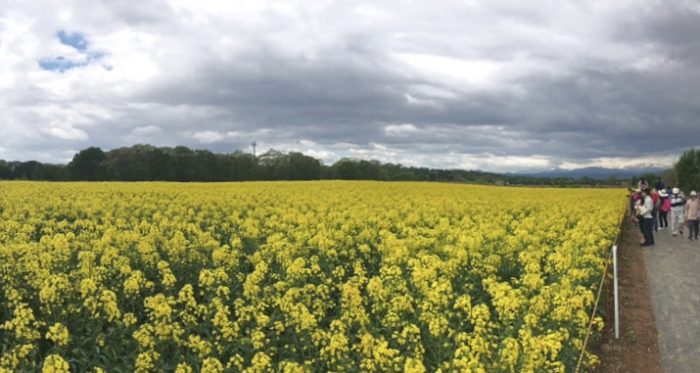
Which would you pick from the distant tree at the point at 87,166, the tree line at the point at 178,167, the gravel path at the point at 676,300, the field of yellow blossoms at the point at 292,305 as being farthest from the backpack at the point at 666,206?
the distant tree at the point at 87,166

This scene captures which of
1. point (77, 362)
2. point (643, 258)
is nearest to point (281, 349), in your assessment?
point (77, 362)

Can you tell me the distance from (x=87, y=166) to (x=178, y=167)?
13797mm

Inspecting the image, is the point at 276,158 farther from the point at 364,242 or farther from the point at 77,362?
the point at 77,362

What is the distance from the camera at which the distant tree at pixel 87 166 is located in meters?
84.7

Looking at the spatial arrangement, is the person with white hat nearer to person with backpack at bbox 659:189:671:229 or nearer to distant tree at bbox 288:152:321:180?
person with backpack at bbox 659:189:671:229

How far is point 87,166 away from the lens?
8538cm

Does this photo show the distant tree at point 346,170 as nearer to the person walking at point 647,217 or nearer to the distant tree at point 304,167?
the distant tree at point 304,167

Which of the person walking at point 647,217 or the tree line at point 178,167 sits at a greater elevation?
the tree line at point 178,167

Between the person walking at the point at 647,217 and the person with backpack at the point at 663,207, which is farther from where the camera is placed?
the person with backpack at the point at 663,207

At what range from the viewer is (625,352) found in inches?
448

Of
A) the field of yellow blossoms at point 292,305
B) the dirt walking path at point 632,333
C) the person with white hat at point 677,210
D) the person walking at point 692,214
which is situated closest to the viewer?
the field of yellow blossoms at point 292,305

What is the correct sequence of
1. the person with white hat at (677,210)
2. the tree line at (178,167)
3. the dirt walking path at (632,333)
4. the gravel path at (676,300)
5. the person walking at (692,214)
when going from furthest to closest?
the tree line at (178,167) → the person with white hat at (677,210) → the person walking at (692,214) → the gravel path at (676,300) → the dirt walking path at (632,333)

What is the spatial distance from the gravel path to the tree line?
6547cm

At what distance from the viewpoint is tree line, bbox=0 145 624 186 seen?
82500 millimetres
